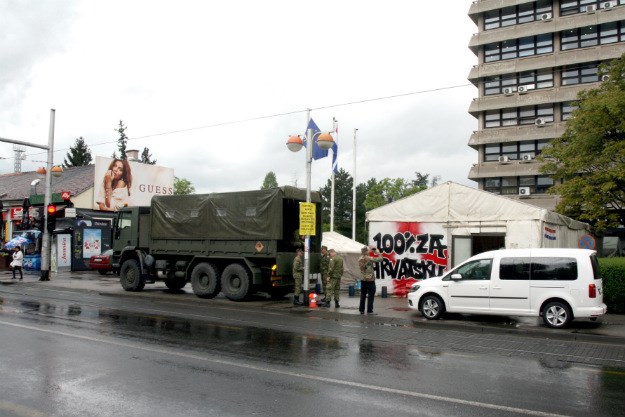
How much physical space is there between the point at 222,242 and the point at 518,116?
1422 inches

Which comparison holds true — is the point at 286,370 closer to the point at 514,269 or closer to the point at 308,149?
the point at 514,269

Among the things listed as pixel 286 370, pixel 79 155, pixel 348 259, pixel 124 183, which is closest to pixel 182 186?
pixel 79 155

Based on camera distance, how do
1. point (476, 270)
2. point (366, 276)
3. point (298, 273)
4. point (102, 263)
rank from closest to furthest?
point (476, 270) < point (366, 276) < point (298, 273) < point (102, 263)

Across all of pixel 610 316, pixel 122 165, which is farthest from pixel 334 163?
pixel 610 316

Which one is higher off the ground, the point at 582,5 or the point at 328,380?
the point at 582,5

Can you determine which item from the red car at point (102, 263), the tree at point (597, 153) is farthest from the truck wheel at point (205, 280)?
the tree at point (597, 153)

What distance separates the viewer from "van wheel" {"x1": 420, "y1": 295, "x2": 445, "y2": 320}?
13.4 m

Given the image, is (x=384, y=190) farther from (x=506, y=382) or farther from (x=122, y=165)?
(x=506, y=382)

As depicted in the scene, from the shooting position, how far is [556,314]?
12.1m

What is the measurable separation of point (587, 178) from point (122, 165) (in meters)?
27.5

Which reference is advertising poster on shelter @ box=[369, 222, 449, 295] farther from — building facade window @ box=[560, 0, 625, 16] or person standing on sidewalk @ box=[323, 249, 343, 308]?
building facade window @ box=[560, 0, 625, 16]

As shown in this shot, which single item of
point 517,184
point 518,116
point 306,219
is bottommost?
point 306,219

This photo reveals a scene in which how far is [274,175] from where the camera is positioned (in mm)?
96438

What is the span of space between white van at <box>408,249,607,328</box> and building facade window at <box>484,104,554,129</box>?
35572 mm
